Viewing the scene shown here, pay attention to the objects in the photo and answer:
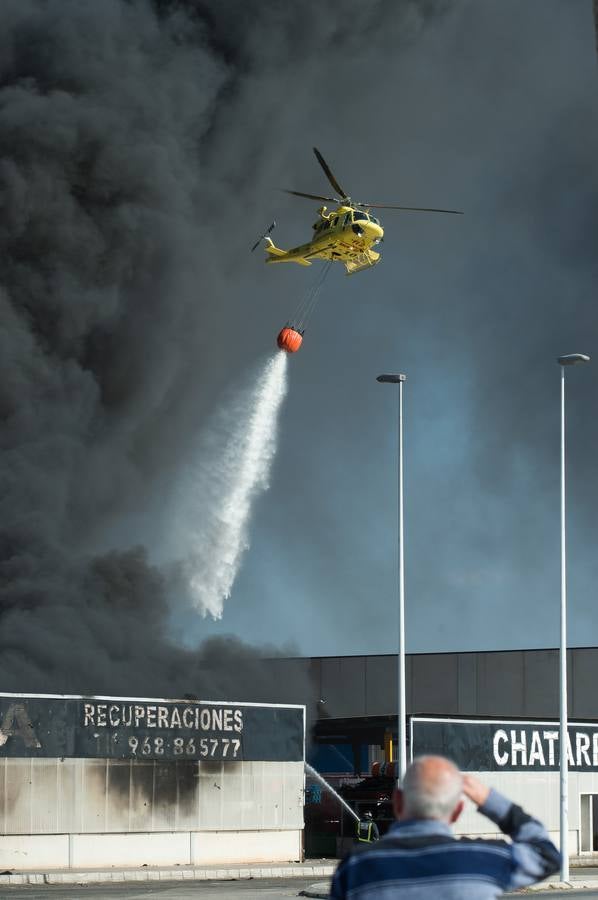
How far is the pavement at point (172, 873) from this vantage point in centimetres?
3114

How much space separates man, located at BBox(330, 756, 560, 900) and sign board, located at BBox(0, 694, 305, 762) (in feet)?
95.0

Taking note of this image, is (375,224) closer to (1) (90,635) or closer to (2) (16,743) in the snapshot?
(1) (90,635)

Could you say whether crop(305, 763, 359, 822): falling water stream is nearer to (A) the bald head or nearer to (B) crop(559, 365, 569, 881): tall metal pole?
(B) crop(559, 365, 569, 881): tall metal pole

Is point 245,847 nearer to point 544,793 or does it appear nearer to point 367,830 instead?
point 367,830

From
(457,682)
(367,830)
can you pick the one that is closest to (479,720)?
(367,830)

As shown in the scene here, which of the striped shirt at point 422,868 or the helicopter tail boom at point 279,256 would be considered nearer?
the striped shirt at point 422,868

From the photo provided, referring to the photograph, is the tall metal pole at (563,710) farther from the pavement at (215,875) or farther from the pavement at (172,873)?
the pavement at (172,873)

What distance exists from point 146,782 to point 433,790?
3163 centimetres

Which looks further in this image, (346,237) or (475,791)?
(346,237)

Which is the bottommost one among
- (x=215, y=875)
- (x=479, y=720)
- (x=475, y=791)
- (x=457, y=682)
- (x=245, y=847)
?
(x=215, y=875)

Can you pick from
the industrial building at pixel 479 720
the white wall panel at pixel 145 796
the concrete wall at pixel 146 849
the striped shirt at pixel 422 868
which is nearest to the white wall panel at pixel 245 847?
the concrete wall at pixel 146 849

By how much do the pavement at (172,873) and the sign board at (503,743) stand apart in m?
4.48

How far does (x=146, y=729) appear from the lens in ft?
119

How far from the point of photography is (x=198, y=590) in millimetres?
59469
